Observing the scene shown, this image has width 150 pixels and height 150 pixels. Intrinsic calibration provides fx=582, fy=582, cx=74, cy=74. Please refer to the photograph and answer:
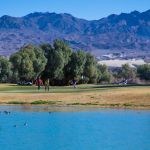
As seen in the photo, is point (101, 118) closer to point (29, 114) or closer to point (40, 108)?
point (29, 114)

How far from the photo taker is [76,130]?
40.9m

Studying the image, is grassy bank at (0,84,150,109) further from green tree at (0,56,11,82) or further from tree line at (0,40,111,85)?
green tree at (0,56,11,82)

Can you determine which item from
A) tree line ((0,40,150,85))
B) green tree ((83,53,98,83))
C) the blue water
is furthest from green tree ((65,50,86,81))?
the blue water

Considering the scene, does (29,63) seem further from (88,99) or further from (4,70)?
(88,99)

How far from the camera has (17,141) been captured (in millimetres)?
35188

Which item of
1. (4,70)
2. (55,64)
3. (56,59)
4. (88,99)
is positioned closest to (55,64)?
(55,64)

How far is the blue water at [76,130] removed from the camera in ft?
112

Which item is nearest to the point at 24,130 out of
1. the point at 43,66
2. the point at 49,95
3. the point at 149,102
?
the point at 149,102

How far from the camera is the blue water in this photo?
112 feet

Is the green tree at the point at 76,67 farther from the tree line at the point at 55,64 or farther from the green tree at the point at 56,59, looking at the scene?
the green tree at the point at 56,59

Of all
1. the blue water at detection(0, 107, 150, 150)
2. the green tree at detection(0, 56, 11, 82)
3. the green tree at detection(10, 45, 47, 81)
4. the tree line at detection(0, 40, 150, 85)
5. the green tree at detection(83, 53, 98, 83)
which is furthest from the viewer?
the green tree at detection(0, 56, 11, 82)

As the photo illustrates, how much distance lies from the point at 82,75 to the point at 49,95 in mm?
60046

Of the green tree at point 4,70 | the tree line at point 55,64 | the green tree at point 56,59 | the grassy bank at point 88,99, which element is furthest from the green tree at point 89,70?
the grassy bank at point 88,99

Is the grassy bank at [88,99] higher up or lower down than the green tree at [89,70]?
lower down
